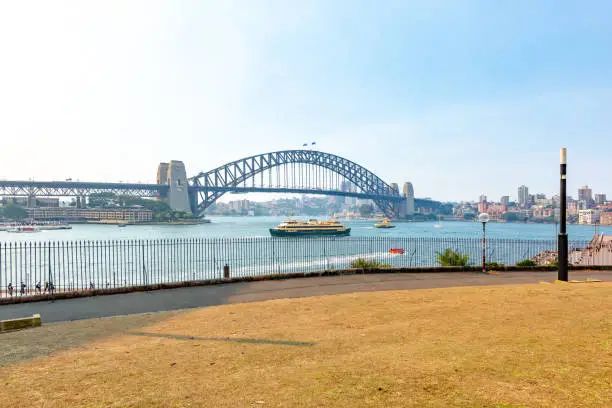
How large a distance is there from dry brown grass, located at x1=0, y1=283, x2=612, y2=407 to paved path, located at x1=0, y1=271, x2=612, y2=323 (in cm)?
248

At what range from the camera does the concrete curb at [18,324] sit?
7176 millimetres

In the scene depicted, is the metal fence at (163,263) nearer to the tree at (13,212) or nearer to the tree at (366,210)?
the tree at (13,212)

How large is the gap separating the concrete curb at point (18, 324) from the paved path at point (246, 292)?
863mm

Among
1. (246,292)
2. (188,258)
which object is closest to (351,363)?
(246,292)

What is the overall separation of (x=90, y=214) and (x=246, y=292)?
11756cm

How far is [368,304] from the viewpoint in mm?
8570

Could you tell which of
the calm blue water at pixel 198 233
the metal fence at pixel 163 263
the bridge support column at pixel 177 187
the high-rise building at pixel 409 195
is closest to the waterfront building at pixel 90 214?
the calm blue water at pixel 198 233

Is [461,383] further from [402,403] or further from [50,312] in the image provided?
[50,312]

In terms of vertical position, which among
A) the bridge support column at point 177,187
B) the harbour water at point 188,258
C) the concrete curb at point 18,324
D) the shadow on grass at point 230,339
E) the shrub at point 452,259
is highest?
the bridge support column at point 177,187

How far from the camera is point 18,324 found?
7.40 m

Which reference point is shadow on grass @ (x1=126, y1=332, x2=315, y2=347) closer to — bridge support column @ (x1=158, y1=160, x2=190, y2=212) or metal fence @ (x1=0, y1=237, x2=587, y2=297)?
metal fence @ (x1=0, y1=237, x2=587, y2=297)

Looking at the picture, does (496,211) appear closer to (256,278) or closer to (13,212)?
(13,212)

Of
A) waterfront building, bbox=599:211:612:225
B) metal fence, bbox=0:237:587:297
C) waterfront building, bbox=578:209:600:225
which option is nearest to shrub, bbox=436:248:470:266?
metal fence, bbox=0:237:587:297

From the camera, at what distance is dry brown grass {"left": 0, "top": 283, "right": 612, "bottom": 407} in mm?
3723
